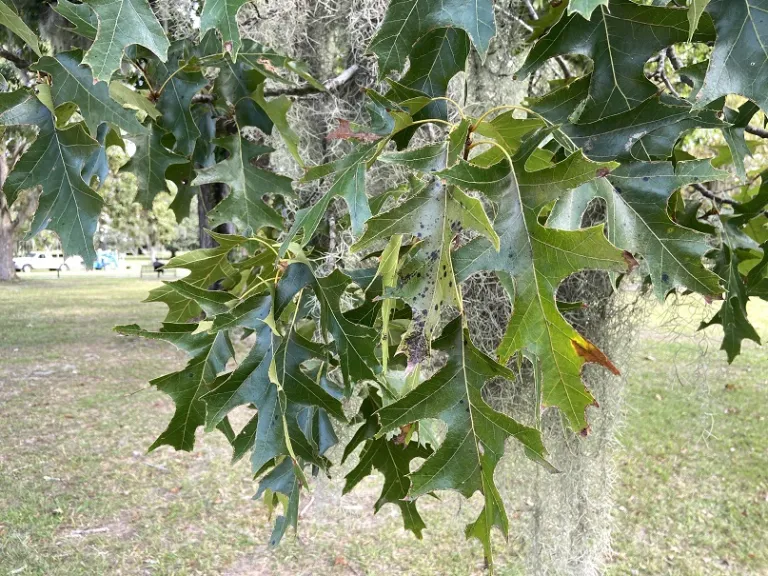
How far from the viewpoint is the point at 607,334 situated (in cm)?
178

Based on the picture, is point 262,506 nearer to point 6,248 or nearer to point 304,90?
point 304,90

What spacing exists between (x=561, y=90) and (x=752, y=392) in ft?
16.4

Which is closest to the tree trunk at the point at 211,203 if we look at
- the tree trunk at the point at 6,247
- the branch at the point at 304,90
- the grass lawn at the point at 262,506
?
the branch at the point at 304,90

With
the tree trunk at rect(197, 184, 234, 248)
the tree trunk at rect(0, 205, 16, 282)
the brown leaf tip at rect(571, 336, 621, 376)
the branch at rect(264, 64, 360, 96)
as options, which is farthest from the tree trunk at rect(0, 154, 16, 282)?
the brown leaf tip at rect(571, 336, 621, 376)

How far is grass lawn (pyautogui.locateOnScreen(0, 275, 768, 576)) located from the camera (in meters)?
2.53

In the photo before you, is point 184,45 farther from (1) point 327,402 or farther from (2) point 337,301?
(1) point 327,402

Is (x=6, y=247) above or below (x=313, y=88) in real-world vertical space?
below

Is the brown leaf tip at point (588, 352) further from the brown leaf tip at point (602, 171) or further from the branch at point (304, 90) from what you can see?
the branch at point (304, 90)

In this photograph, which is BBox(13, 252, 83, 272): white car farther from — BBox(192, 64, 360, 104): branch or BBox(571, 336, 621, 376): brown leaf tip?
BBox(571, 336, 621, 376): brown leaf tip

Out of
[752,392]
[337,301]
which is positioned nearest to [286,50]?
[337,301]

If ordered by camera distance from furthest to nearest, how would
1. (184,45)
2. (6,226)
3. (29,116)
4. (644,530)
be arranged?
(6,226) < (644,530) < (184,45) < (29,116)

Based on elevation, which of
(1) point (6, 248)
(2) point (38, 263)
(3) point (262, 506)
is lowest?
(2) point (38, 263)

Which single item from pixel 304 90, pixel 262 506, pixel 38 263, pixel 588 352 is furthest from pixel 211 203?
pixel 38 263

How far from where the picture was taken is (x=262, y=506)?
302cm
